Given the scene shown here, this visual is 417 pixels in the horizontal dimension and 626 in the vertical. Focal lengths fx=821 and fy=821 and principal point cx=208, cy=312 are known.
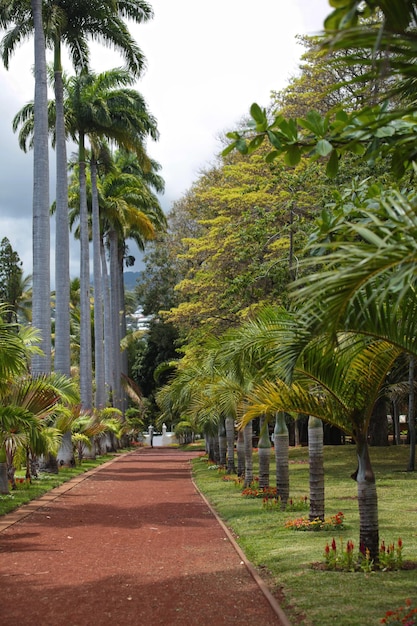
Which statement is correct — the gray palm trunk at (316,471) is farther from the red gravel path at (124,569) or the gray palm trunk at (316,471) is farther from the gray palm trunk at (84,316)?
the gray palm trunk at (84,316)

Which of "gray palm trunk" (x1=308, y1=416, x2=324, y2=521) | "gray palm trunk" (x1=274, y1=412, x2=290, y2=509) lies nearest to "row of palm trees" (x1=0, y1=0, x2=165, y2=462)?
"gray palm trunk" (x1=274, y1=412, x2=290, y2=509)

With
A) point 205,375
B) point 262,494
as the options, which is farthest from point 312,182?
point 262,494

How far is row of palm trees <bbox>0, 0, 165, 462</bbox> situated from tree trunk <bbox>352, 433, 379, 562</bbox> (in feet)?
42.0

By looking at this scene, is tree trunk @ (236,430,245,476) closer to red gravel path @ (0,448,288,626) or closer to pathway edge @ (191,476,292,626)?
red gravel path @ (0,448,288,626)

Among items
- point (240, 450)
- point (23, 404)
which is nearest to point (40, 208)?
point (23, 404)

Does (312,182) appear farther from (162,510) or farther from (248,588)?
(248,588)

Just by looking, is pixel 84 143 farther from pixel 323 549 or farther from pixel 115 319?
pixel 323 549

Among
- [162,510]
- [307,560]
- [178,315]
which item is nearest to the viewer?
[307,560]

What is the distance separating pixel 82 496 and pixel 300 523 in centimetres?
847

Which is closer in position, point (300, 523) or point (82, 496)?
point (300, 523)

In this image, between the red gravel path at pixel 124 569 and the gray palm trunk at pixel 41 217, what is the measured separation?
814cm

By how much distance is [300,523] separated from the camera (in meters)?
11.6

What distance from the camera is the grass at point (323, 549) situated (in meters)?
6.79

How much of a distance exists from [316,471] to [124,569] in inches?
137
